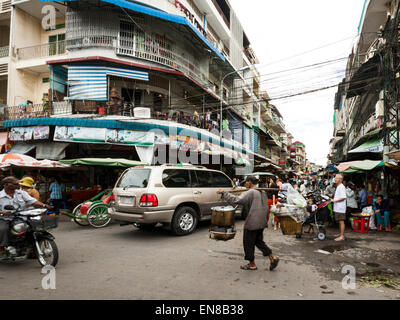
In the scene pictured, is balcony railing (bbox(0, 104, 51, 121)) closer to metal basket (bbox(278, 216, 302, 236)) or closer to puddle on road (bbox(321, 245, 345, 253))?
metal basket (bbox(278, 216, 302, 236))

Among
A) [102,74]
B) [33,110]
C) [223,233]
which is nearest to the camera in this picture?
[223,233]

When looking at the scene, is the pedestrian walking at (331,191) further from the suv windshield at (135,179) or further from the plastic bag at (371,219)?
the suv windshield at (135,179)

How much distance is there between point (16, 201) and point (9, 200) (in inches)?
4.5

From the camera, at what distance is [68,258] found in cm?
510

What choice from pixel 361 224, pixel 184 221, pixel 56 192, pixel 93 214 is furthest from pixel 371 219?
pixel 56 192

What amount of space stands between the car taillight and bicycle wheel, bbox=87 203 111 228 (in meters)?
2.96

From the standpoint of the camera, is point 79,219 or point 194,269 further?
point 79,219

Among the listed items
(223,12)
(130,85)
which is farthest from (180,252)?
(223,12)

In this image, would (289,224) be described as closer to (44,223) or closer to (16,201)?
(44,223)

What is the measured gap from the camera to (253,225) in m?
4.38

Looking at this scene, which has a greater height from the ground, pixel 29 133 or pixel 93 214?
pixel 29 133

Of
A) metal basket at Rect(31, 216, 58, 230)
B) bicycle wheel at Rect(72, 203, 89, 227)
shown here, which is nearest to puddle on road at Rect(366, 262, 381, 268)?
metal basket at Rect(31, 216, 58, 230)

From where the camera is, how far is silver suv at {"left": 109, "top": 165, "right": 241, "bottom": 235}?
6.39 m
